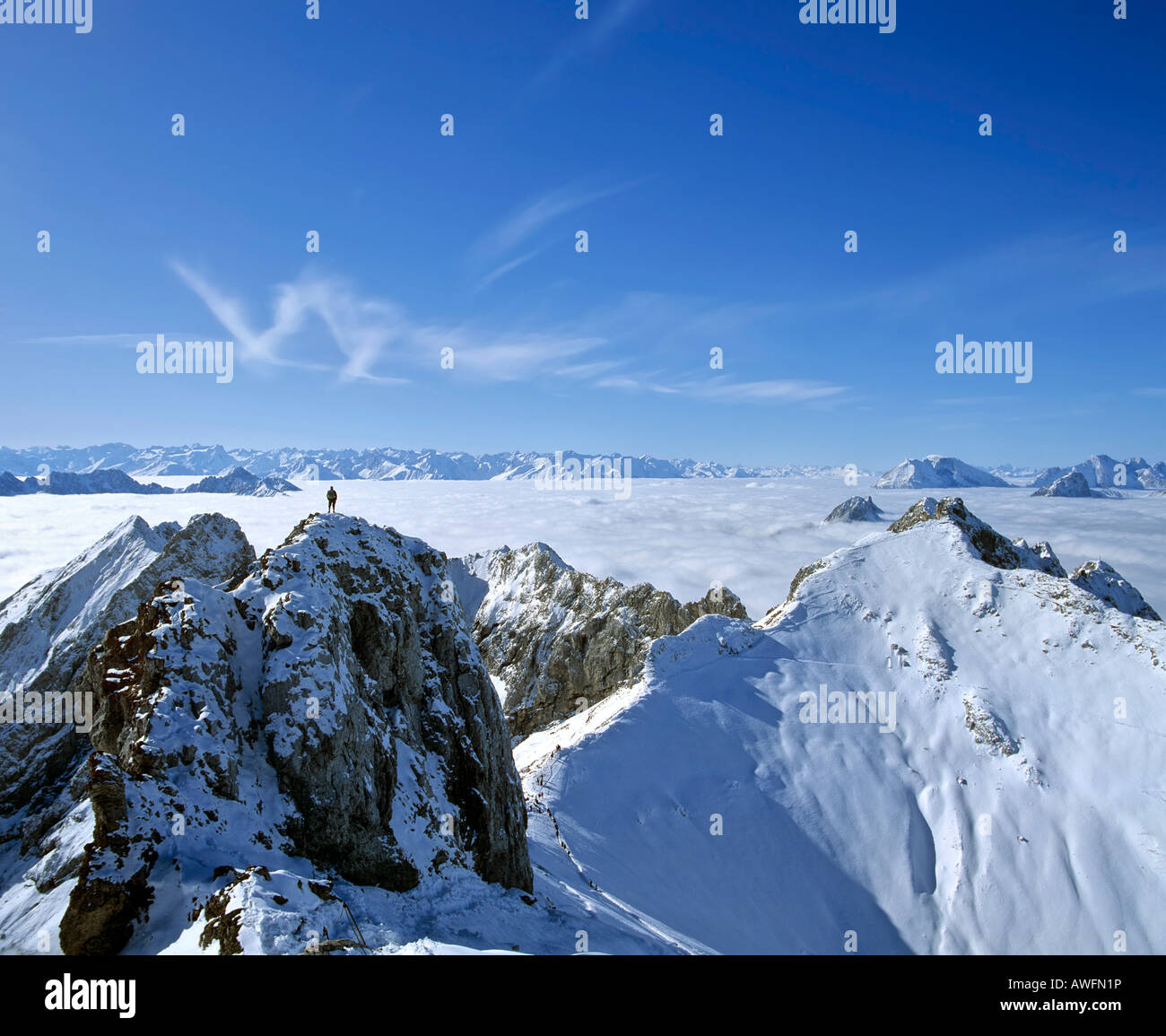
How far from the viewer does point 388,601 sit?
30.9m

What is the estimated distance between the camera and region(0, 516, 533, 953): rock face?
1653 centimetres

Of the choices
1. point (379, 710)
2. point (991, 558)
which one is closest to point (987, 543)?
point (991, 558)

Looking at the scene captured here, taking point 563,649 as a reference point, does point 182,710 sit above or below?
above

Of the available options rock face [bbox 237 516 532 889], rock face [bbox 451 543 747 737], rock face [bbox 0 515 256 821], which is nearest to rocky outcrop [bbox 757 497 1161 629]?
rock face [bbox 451 543 747 737]

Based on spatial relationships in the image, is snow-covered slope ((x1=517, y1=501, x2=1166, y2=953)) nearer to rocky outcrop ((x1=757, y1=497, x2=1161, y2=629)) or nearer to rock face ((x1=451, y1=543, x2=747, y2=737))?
rocky outcrop ((x1=757, y1=497, x2=1161, y2=629))

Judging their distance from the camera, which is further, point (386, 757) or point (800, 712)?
point (800, 712)

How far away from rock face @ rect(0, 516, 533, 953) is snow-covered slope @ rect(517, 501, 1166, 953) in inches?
921

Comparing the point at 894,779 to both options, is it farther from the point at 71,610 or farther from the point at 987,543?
the point at 71,610

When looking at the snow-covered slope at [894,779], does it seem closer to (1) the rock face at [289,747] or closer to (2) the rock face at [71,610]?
(1) the rock face at [289,747]

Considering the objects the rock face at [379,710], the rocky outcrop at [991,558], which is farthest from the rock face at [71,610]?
the rocky outcrop at [991,558]
